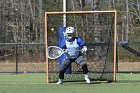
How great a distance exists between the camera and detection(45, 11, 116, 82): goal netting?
15383 millimetres

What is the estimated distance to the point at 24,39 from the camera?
3175 centimetres

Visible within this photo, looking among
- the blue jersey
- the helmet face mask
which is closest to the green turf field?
the blue jersey

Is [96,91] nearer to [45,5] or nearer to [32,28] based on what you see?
[32,28]

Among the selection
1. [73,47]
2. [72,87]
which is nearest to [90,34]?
[73,47]

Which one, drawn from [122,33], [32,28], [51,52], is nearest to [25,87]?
[51,52]

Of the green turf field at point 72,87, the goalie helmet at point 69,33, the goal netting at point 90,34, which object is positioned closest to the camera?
the green turf field at point 72,87

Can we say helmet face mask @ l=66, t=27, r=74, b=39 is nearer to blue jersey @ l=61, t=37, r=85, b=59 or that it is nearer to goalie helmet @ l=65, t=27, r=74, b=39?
goalie helmet @ l=65, t=27, r=74, b=39

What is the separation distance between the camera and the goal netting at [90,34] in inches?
606

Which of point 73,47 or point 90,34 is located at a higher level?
point 90,34

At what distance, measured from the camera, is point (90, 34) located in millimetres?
18047

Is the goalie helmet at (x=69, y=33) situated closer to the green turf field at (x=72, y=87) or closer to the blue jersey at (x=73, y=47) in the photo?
the blue jersey at (x=73, y=47)

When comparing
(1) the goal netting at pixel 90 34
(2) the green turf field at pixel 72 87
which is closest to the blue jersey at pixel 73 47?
(2) the green turf field at pixel 72 87

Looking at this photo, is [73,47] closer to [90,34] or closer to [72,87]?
[72,87]

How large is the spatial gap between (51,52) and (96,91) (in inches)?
100
